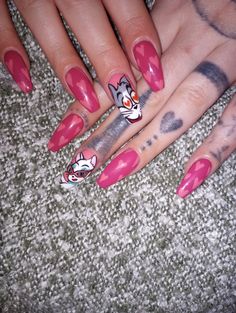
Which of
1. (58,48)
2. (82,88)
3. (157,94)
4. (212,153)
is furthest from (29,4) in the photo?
(212,153)

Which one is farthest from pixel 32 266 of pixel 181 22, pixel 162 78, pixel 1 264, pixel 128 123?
pixel 181 22

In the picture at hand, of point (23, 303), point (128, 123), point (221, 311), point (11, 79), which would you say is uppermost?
point (11, 79)

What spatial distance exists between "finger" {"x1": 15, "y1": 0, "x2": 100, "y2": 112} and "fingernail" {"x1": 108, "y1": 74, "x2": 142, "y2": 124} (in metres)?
0.05

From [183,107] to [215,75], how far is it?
11 cm

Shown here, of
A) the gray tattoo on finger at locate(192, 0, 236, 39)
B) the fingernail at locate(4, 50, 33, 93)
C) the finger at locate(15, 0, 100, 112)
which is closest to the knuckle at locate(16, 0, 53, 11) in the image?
the finger at locate(15, 0, 100, 112)

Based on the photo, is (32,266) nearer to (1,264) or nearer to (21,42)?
(1,264)

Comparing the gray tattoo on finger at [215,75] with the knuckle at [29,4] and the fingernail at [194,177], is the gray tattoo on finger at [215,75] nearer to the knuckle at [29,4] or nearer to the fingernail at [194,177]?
the fingernail at [194,177]

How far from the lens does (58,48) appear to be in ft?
2.00

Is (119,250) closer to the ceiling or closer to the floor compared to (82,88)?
closer to the floor

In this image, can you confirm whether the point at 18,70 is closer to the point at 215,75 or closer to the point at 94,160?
the point at 94,160

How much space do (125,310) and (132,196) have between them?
23 cm

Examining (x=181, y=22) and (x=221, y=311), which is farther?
(x=181, y=22)

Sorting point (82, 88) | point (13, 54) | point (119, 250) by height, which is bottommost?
point (119, 250)

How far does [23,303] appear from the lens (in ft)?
1.70
